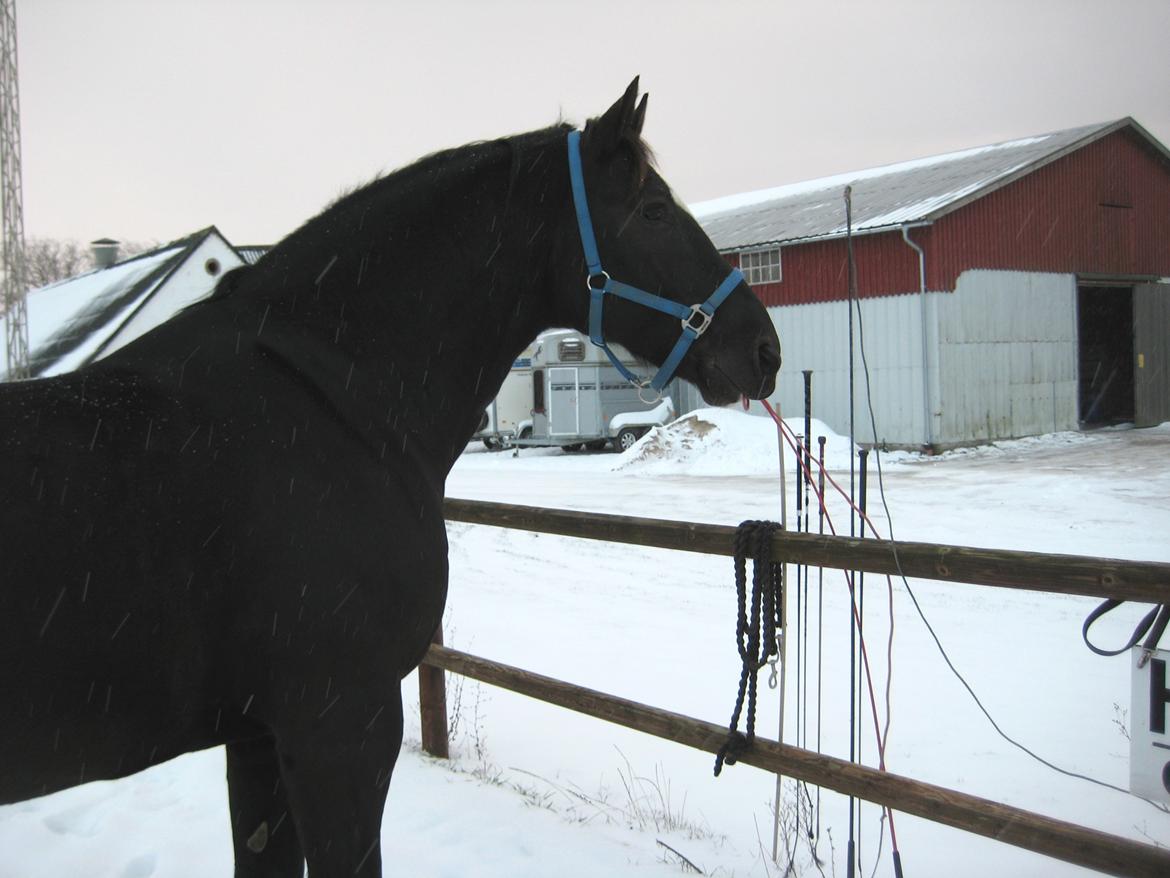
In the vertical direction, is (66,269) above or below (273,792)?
above

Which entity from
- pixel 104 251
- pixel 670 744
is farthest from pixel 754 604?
pixel 104 251

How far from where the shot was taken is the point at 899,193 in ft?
71.2

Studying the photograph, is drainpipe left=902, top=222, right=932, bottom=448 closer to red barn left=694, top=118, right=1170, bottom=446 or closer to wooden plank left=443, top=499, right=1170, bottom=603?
red barn left=694, top=118, right=1170, bottom=446

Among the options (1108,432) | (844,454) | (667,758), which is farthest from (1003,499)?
(1108,432)

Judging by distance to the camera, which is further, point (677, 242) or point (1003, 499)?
point (1003, 499)

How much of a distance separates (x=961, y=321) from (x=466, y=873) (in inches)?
731

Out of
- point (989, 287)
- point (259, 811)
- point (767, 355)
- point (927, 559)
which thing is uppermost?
point (989, 287)

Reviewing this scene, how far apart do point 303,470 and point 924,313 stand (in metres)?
18.6

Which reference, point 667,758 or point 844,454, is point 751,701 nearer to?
point 667,758

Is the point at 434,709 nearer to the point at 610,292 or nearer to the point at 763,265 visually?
the point at 610,292

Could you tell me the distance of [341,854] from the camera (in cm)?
187

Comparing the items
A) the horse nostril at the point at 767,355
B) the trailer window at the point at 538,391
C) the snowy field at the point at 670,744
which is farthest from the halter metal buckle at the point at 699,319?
Result: the trailer window at the point at 538,391

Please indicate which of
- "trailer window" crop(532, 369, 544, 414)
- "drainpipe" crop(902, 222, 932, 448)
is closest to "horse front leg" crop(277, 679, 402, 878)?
"drainpipe" crop(902, 222, 932, 448)

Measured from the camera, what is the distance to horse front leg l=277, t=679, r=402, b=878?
1.84m
